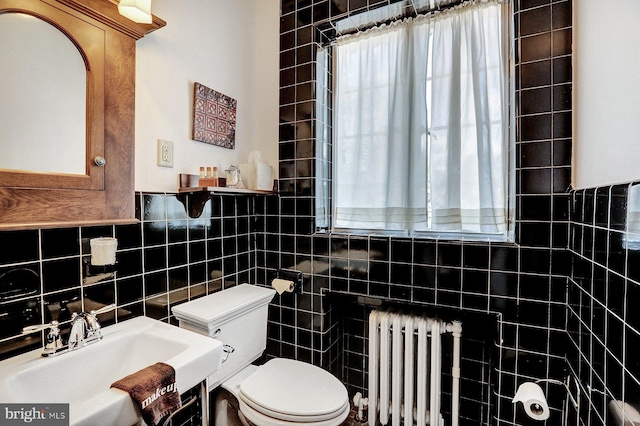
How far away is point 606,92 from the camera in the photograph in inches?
40.8

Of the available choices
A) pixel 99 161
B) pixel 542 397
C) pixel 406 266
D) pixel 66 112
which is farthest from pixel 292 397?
pixel 66 112

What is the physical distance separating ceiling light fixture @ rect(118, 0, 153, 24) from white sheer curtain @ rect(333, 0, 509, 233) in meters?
1.02

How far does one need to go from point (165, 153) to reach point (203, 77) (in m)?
0.49

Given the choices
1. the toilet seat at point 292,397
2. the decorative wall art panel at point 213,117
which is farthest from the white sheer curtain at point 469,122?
the decorative wall art panel at point 213,117

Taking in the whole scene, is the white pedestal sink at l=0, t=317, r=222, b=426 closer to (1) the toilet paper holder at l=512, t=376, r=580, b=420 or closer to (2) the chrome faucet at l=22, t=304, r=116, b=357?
(2) the chrome faucet at l=22, t=304, r=116, b=357

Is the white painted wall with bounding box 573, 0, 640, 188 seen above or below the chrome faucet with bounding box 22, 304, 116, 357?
above

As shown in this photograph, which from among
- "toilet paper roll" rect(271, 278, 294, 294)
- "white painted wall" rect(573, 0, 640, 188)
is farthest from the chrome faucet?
"white painted wall" rect(573, 0, 640, 188)

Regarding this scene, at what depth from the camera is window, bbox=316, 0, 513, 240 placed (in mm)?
1436

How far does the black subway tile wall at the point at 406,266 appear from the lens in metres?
0.95

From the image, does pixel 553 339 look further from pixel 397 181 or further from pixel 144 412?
pixel 144 412

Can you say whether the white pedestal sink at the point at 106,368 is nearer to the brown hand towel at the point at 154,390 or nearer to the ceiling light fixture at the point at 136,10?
the brown hand towel at the point at 154,390

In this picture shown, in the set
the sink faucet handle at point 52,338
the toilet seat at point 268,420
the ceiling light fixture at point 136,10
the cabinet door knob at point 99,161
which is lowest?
the toilet seat at point 268,420

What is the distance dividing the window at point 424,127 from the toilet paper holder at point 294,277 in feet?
1.15

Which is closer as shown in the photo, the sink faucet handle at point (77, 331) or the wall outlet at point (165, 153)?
the sink faucet handle at point (77, 331)
